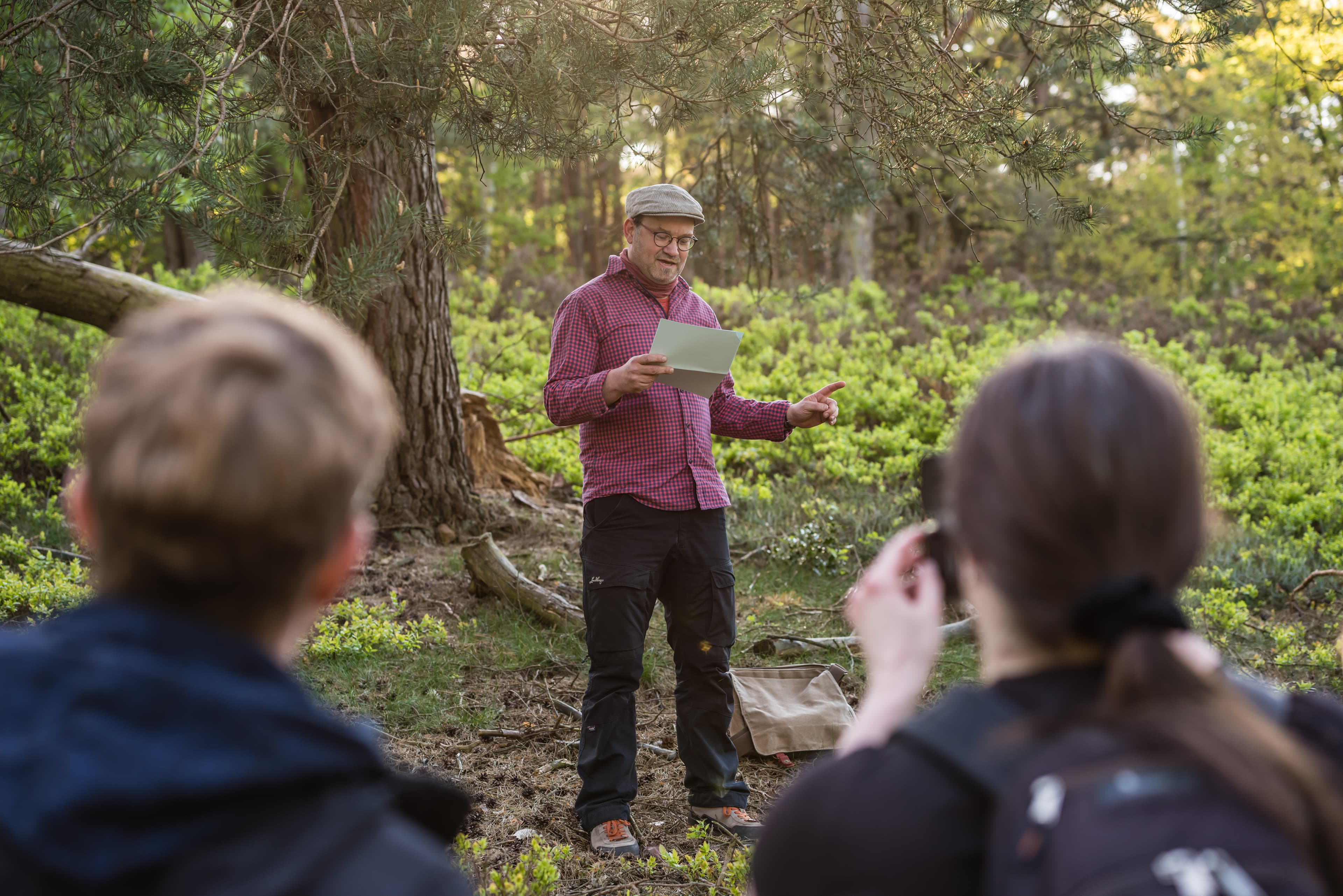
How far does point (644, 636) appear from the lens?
348 centimetres

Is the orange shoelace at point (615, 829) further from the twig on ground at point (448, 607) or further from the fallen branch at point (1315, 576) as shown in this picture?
the fallen branch at point (1315, 576)

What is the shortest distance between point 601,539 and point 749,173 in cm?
393

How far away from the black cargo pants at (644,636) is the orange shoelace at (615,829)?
22 mm

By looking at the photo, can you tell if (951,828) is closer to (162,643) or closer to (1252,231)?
(162,643)

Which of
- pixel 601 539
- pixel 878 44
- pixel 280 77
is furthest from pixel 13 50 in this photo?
pixel 878 44

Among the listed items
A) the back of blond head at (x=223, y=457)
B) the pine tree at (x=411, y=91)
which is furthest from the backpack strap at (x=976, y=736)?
the pine tree at (x=411, y=91)

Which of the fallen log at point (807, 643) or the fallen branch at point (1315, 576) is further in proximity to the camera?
the fallen log at point (807, 643)

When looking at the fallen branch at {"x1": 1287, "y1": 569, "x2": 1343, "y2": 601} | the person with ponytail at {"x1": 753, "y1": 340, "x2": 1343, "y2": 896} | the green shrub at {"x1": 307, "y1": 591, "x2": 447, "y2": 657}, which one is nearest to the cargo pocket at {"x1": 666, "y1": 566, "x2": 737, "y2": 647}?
the green shrub at {"x1": 307, "y1": 591, "x2": 447, "y2": 657}

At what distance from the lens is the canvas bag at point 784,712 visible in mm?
4125

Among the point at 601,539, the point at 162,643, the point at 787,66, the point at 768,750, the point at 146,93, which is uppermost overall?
the point at 787,66

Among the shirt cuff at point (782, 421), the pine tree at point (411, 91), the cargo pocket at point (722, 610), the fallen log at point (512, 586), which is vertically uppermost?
the pine tree at point (411, 91)

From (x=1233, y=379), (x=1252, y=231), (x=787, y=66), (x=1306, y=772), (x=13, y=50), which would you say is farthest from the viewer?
(x=1252, y=231)

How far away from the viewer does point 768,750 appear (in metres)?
4.10

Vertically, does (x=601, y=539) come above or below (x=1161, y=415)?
below
